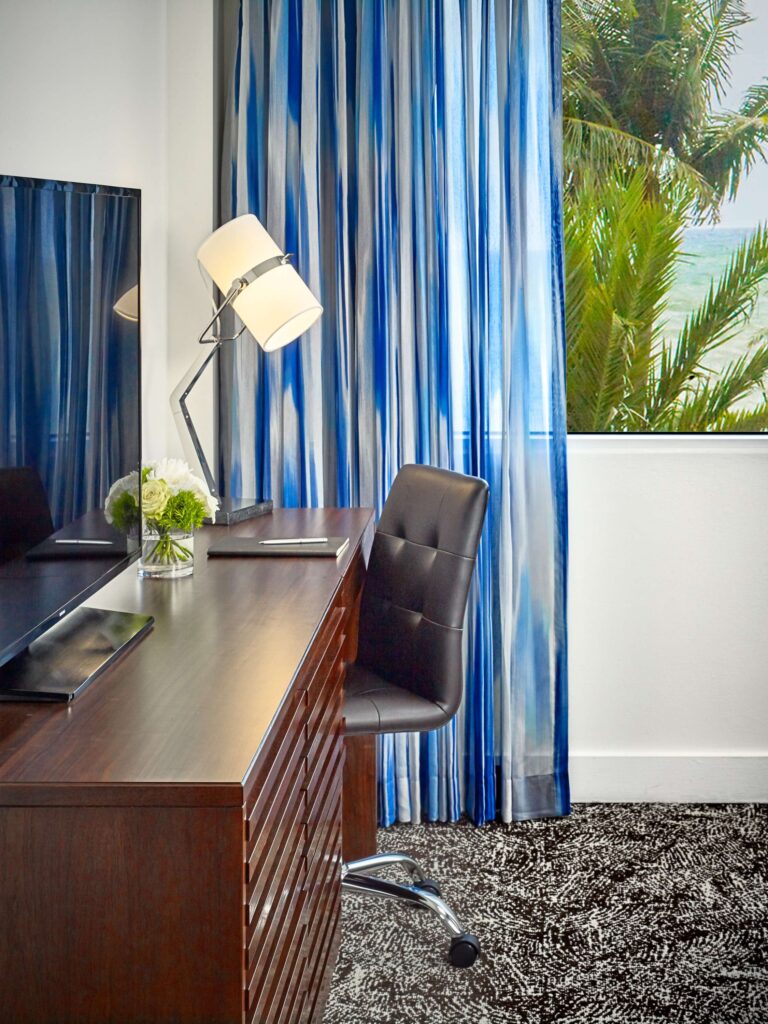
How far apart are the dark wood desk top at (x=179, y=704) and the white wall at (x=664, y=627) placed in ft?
4.59

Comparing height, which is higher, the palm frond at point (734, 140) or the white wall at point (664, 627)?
the palm frond at point (734, 140)

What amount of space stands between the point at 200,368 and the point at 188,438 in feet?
0.71

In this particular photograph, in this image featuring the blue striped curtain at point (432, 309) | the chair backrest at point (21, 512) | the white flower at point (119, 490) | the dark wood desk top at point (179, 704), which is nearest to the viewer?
the dark wood desk top at point (179, 704)

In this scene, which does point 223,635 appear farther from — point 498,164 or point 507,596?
point 498,164

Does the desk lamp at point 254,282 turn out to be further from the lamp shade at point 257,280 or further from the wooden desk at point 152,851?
the wooden desk at point 152,851

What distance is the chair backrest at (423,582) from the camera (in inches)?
90.4

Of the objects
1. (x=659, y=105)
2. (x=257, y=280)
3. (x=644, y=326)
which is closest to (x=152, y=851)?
(x=257, y=280)

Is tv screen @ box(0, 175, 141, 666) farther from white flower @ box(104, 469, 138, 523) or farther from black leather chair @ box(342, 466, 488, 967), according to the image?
black leather chair @ box(342, 466, 488, 967)

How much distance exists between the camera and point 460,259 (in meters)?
3.00

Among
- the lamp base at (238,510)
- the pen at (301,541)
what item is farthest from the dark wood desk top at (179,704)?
the lamp base at (238,510)

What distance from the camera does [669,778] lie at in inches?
126

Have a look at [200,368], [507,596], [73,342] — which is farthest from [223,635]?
[507,596]

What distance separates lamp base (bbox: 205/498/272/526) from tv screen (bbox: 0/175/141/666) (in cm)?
79

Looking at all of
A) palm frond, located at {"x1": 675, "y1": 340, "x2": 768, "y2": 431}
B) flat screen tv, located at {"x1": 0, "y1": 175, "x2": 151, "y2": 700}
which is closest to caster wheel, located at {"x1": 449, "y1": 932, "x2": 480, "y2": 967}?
flat screen tv, located at {"x1": 0, "y1": 175, "x2": 151, "y2": 700}
